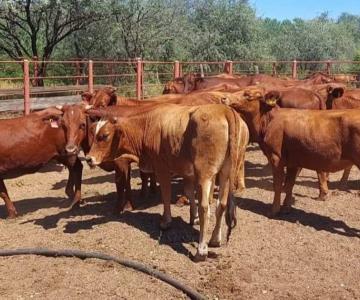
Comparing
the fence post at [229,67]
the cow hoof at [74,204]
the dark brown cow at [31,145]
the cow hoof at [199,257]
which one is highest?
the fence post at [229,67]

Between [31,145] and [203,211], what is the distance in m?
3.20

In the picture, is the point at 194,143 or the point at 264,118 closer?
the point at 194,143

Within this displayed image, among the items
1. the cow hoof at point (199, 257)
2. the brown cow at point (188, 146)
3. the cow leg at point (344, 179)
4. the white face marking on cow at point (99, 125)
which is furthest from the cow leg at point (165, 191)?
the cow leg at point (344, 179)

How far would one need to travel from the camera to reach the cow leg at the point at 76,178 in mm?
7648

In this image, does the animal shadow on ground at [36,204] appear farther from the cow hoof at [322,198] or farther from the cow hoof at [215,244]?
the cow hoof at [322,198]

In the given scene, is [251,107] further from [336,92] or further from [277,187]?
[336,92]

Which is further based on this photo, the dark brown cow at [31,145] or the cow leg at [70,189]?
the cow leg at [70,189]

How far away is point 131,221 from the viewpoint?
22.4ft

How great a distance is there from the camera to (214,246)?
5.88m

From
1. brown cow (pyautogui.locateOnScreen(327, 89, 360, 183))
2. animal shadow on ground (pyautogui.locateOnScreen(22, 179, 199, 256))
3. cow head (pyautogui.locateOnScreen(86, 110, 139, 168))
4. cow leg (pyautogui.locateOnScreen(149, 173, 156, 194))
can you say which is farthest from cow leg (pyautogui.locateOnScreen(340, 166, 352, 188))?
cow head (pyautogui.locateOnScreen(86, 110, 139, 168))

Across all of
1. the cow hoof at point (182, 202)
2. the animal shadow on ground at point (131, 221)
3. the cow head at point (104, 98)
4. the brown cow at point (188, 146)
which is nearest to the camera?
the brown cow at point (188, 146)

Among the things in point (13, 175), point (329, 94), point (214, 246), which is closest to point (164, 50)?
point (329, 94)

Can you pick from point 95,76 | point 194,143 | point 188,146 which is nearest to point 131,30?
point 95,76

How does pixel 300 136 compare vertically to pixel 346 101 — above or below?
below
